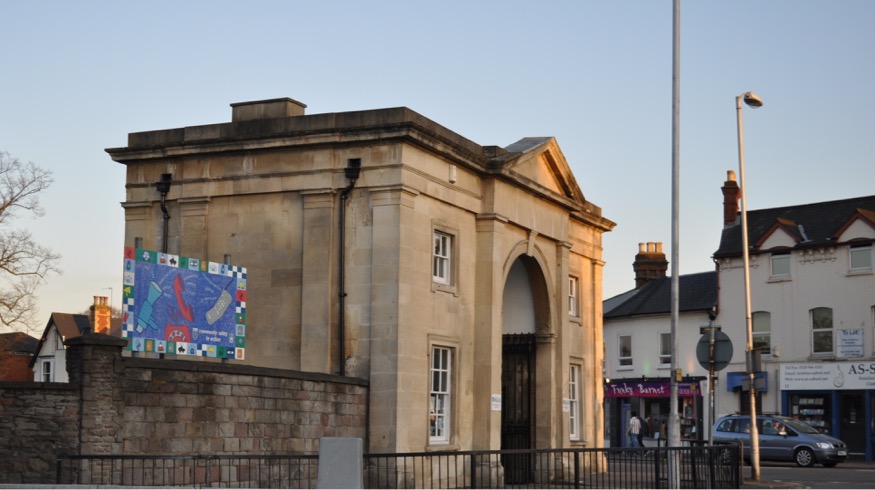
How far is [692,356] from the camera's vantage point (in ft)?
177

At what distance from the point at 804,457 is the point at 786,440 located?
2.54 feet

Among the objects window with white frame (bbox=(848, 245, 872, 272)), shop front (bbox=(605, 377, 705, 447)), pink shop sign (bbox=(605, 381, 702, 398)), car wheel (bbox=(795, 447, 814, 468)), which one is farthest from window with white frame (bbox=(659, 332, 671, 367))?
car wheel (bbox=(795, 447, 814, 468))

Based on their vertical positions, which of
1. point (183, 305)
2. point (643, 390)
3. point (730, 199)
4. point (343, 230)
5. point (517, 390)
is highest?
point (730, 199)

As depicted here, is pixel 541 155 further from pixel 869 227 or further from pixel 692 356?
pixel 692 356

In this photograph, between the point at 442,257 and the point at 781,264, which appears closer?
the point at 442,257

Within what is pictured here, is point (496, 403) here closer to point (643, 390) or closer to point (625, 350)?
point (643, 390)

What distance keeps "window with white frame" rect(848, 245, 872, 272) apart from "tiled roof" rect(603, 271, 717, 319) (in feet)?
23.6

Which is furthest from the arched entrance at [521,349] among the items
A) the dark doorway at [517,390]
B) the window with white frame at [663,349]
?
the window with white frame at [663,349]

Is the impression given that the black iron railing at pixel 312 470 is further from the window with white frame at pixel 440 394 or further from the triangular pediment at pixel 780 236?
the triangular pediment at pixel 780 236

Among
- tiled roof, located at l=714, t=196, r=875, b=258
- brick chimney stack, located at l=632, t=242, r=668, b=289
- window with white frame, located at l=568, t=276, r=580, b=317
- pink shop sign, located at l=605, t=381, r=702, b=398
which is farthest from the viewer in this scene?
brick chimney stack, located at l=632, t=242, r=668, b=289

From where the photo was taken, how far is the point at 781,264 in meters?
48.7

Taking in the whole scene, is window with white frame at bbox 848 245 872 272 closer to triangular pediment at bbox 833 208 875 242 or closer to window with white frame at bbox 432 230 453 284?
triangular pediment at bbox 833 208 875 242

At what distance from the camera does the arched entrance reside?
29.8 metres

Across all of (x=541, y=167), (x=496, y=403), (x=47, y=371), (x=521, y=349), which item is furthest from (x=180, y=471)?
(x=47, y=371)
